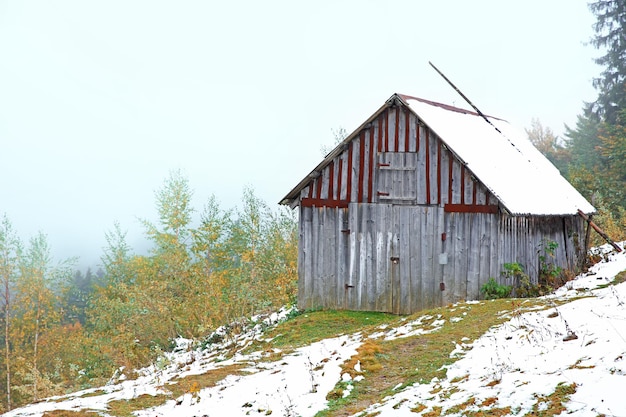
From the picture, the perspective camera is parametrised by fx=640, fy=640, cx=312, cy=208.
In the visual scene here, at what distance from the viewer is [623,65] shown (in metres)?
46.7

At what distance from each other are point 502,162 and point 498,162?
0.50 metres

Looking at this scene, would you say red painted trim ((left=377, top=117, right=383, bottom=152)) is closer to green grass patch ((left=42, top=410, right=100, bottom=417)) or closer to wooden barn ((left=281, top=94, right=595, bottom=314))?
wooden barn ((left=281, top=94, right=595, bottom=314))

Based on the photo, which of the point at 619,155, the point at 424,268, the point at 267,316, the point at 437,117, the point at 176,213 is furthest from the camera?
the point at 619,155

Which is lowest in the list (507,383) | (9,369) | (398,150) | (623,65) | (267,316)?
(9,369)

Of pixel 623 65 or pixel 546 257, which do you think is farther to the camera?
pixel 623 65

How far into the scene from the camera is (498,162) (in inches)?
834

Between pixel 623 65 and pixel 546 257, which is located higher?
pixel 623 65

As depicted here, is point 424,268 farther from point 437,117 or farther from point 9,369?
point 9,369

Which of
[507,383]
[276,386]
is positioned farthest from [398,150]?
[507,383]

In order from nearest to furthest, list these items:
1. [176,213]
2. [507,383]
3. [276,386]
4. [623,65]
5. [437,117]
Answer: [507,383] < [276,386] < [437,117] < [176,213] < [623,65]

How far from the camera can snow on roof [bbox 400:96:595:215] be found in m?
18.7

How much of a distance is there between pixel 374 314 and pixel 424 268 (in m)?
2.11

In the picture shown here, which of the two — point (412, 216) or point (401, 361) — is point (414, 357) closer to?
point (401, 361)

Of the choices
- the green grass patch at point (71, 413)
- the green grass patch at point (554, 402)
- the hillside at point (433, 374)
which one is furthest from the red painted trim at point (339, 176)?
the green grass patch at point (554, 402)
